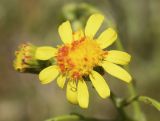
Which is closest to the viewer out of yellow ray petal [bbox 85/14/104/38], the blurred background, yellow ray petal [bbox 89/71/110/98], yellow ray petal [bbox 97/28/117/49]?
yellow ray petal [bbox 89/71/110/98]

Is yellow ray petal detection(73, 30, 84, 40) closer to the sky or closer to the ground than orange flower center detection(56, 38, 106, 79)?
closer to the sky

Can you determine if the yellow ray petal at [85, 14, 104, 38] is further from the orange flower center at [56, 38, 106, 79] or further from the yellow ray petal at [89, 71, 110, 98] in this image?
the yellow ray petal at [89, 71, 110, 98]

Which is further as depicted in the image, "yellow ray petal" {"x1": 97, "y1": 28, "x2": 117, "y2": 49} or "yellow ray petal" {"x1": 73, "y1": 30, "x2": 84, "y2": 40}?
"yellow ray petal" {"x1": 73, "y1": 30, "x2": 84, "y2": 40}

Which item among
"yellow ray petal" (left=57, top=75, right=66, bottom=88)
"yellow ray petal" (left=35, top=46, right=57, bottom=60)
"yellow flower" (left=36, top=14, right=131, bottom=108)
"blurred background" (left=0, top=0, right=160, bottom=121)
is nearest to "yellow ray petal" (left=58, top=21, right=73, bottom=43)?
"yellow flower" (left=36, top=14, right=131, bottom=108)

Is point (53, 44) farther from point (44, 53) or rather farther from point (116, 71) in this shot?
point (116, 71)

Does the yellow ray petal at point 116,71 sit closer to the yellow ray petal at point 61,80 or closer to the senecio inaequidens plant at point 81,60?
the senecio inaequidens plant at point 81,60

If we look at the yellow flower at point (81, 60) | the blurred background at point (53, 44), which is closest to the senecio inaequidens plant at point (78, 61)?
the yellow flower at point (81, 60)

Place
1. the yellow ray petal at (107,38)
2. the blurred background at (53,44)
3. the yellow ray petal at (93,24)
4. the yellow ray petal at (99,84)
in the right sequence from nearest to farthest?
the yellow ray petal at (99,84), the yellow ray petal at (107,38), the yellow ray petal at (93,24), the blurred background at (53,44)

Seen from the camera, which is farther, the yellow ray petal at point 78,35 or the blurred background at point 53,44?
the blurred background at point 53,44
